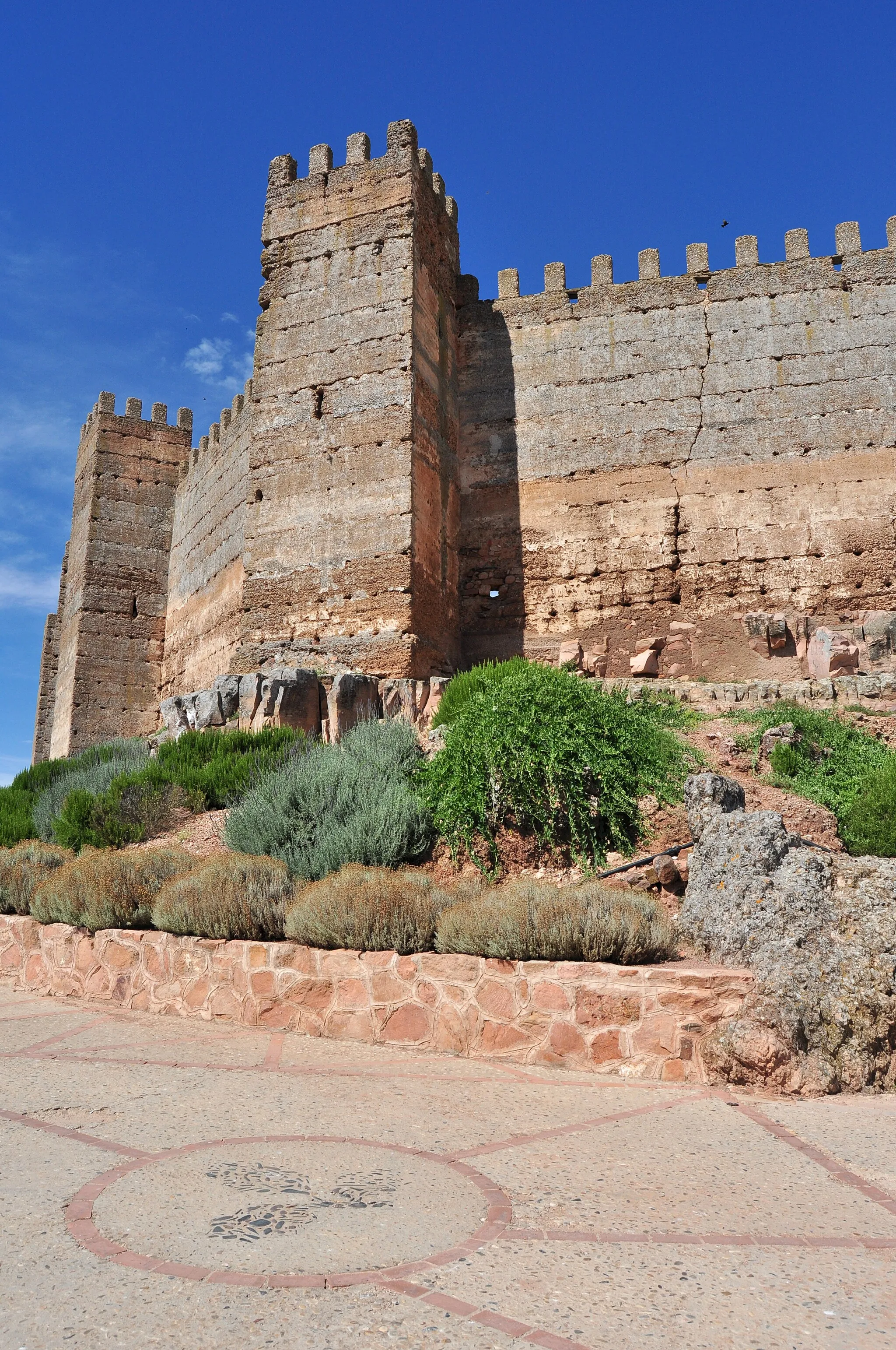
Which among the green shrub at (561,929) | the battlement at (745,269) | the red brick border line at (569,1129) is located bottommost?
the red brick border line at (569,1129)

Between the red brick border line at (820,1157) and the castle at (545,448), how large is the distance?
822cm

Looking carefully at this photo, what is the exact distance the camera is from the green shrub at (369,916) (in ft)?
17.5

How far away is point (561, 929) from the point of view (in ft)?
16.3

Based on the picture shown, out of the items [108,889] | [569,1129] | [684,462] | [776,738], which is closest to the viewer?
[569,1129]

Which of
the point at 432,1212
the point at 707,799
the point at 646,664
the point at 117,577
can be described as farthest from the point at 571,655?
the point at 117,577

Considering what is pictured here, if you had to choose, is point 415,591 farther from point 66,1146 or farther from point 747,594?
point 66,1146

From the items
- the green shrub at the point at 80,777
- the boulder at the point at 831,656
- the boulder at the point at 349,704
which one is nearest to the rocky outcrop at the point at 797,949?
the boulder at the point at 349,704

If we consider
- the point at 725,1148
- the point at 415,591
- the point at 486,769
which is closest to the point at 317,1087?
the point at 725,1148

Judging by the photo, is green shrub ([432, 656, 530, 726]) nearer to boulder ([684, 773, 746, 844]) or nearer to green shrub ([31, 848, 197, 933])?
boulder ([684, 773, 746, 844])

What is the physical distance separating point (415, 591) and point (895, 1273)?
10235 mm

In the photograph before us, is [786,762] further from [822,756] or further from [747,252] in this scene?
[747,252]

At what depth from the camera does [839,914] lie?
16.5 feet

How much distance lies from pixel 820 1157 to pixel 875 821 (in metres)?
3.87

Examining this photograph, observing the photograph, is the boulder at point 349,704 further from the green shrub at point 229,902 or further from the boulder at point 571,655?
the green shrub at point 229,902
